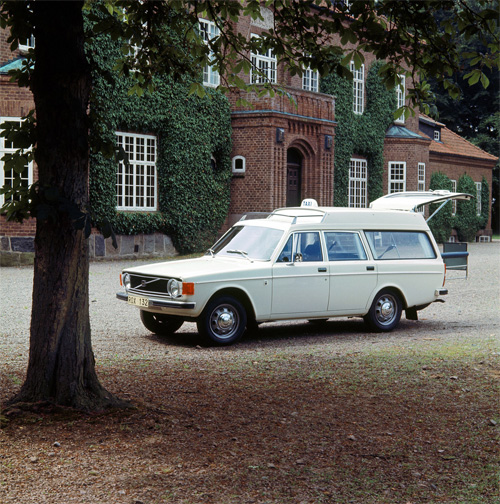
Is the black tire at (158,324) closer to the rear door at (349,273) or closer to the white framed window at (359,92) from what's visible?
the rear door at (349,273)

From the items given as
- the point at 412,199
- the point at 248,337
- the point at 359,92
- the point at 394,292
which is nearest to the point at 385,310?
the point at 394,292

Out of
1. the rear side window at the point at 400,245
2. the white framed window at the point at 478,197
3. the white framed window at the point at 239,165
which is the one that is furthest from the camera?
the white framed window at the point at 478,197

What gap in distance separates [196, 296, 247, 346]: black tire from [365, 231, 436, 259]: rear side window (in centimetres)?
268

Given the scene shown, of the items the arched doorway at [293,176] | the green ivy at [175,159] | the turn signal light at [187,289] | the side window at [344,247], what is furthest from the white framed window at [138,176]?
the turn signal light at [187,289]

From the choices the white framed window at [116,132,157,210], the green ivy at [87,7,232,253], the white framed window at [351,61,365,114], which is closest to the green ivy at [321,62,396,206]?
the white framed window at [351,61,365,114]

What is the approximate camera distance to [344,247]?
1105 cm

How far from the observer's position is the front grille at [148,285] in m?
9.61

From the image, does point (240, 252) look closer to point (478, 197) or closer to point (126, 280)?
point (126, 280)

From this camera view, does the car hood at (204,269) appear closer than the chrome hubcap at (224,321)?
Yes

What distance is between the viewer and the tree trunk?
5688 mm

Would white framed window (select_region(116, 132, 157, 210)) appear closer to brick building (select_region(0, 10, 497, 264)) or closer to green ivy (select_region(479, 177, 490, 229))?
brick building (select_region(0, 10, 497, 264))

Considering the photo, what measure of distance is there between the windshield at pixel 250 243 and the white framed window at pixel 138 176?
44.1 ft

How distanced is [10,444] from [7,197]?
1.89 m

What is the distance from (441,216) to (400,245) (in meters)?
30.5
